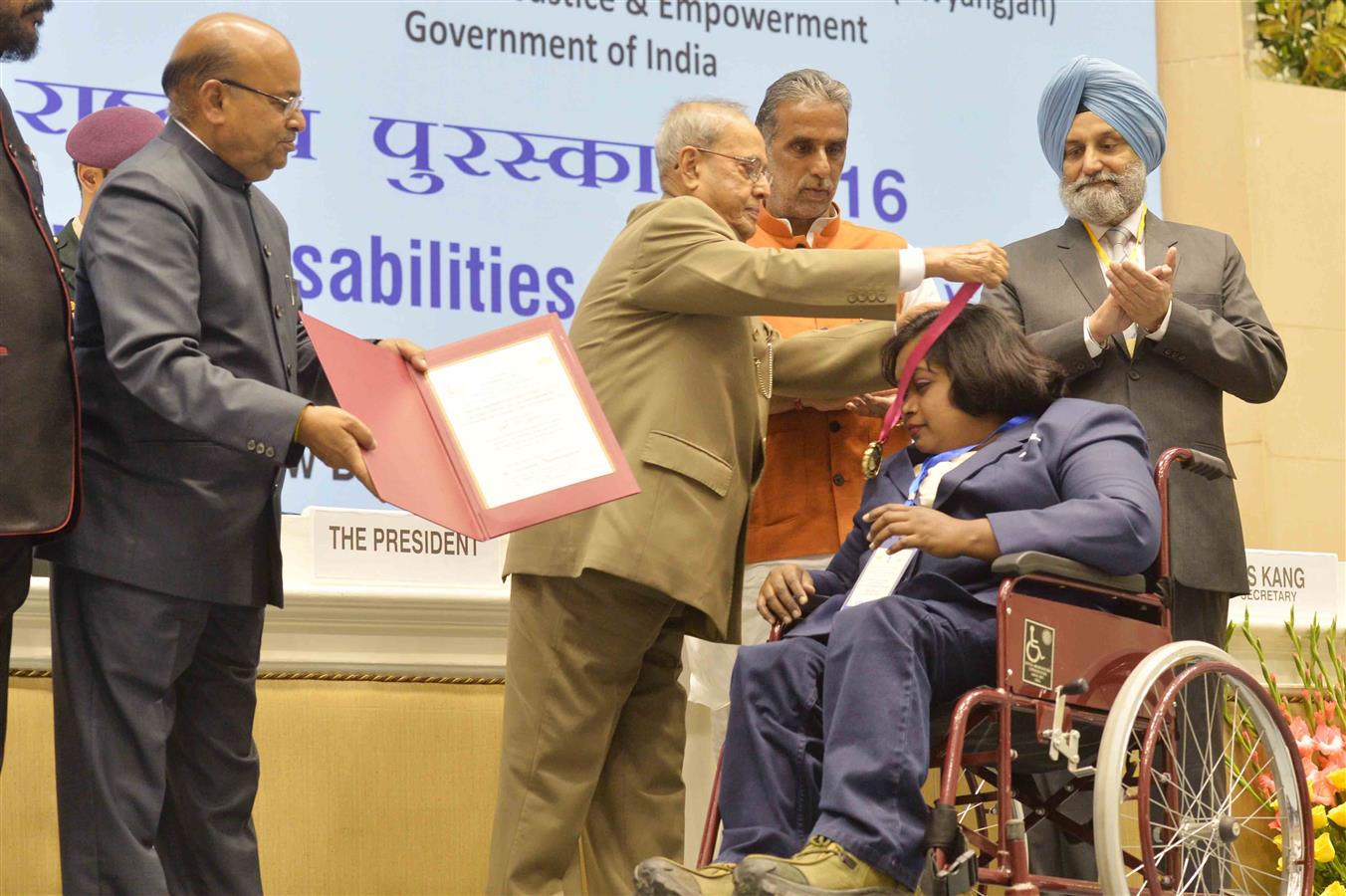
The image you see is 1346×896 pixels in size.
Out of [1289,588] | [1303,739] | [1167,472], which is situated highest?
[1167,472]

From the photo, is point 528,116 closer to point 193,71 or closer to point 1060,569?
point 193,71

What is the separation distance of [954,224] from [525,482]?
2633 mm

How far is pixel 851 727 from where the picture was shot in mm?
2797

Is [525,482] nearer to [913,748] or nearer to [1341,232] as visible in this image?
[913,748]

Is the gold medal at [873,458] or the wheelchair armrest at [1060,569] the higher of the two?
the gold medal at [873,458]

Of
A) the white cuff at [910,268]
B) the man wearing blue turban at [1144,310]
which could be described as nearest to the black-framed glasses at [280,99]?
the white cuff at [910,268]

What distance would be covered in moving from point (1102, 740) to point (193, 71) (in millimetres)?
1782

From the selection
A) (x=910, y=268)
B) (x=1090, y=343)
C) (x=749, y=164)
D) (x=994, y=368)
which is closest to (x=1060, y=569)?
(x=994, y=368)

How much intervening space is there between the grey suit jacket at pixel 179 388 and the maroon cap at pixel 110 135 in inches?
46.1

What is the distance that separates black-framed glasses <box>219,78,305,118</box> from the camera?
2.85 m

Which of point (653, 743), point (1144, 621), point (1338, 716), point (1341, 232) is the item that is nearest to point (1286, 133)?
point (1341, 232)

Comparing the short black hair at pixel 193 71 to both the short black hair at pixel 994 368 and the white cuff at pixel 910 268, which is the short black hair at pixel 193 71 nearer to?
the white cuff at pixel 910 268

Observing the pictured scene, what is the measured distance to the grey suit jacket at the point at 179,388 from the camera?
2.64 metres

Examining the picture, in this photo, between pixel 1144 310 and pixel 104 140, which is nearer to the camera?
pixel 1144 310
